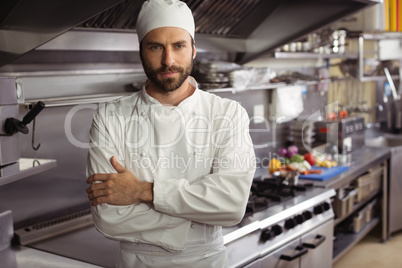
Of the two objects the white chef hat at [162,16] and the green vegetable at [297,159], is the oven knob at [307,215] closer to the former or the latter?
the green vegetable at [297,159]

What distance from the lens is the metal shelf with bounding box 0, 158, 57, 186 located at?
5.11 feet

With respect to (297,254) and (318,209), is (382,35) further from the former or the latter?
(297,254)

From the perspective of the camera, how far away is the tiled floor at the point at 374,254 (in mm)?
3711

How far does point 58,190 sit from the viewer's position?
2.29 meters

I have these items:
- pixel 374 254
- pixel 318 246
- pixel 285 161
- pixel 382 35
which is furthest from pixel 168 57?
pixel 382 35

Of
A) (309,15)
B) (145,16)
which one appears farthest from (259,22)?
(145,16)

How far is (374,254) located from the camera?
3926 mm

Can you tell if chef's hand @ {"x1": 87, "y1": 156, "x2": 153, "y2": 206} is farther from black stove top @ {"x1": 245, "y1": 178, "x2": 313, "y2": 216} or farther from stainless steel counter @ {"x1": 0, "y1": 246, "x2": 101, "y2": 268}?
black stove top @ {"x1": 245, "y1": 178, "x2": 313, "y2": 216}

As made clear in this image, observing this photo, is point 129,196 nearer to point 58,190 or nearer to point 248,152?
point 248,152

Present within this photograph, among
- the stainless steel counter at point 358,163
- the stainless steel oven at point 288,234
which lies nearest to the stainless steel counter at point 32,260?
the stainless steel oven at point 288,234

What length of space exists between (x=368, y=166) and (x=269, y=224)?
1642mm

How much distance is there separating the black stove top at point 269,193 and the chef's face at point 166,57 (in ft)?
3.44

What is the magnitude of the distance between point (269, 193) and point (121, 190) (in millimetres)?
1401

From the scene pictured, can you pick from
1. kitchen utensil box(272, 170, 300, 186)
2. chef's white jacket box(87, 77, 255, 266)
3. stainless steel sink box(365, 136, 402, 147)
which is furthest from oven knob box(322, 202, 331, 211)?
stainless steel sink box(365, 136, 402, 147)
